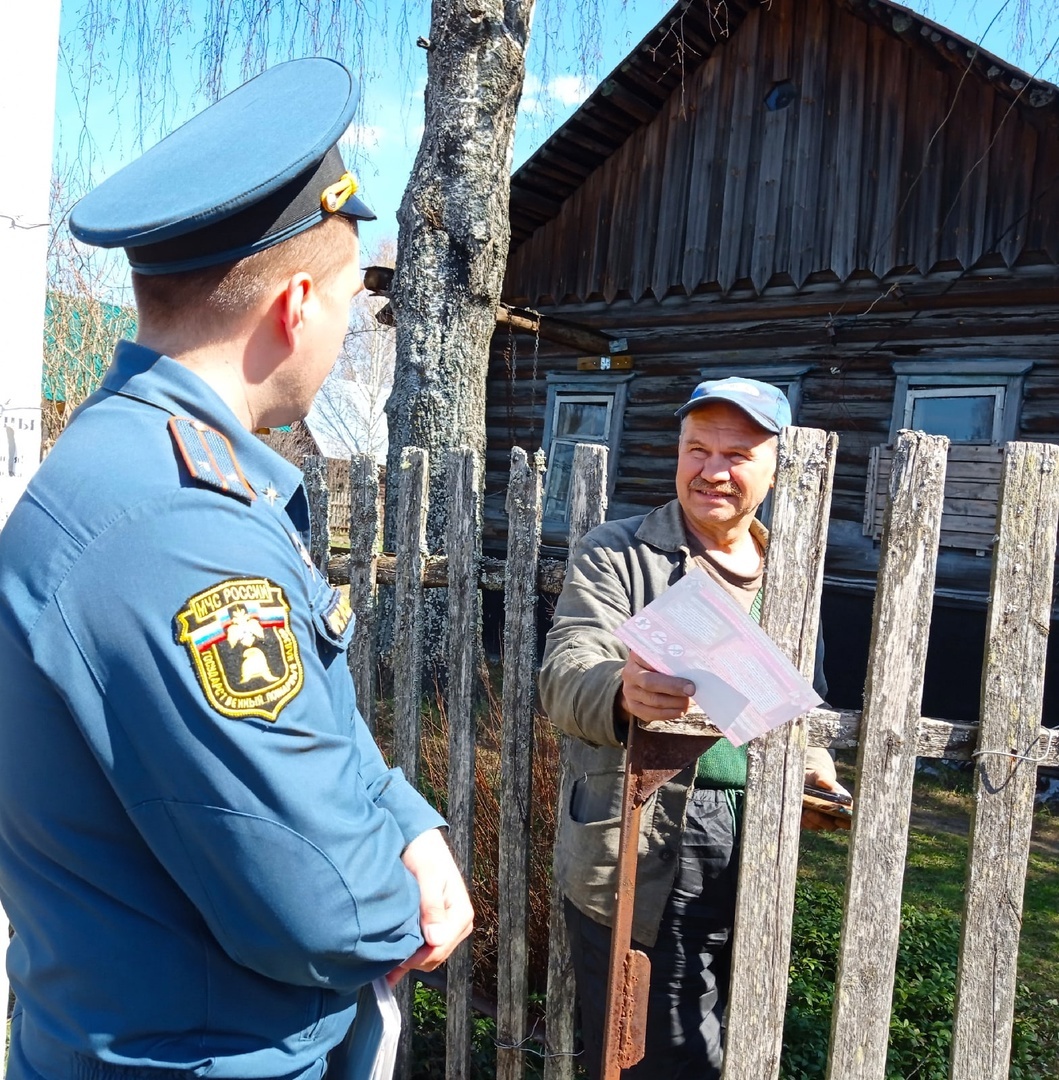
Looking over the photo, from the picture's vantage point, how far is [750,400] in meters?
2.29

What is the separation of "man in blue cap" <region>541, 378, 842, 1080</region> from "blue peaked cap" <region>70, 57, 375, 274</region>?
1083 mm

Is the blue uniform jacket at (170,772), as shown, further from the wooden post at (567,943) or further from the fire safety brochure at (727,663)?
the wooden post at (567,943)

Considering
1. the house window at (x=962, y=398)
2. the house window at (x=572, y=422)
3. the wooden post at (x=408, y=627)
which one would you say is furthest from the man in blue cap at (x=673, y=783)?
the house window at (x=572, y=422)

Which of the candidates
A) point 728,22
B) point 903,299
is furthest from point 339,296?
point 728,22

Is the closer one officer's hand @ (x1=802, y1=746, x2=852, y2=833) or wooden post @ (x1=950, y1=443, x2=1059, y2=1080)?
wooden post @ (x1=950, y1=443, x2=1059, y2=1080)

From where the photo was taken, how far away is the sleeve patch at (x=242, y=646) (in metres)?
1.07

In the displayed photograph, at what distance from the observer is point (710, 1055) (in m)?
2.33

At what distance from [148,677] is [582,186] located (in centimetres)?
1039

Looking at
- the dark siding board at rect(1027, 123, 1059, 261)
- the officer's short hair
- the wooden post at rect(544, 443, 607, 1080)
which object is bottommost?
the wooden post at rect(544, 443, 607, 1080)

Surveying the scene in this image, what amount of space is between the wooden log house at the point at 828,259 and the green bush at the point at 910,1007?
162 inches

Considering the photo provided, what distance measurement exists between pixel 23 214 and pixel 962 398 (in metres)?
8.25

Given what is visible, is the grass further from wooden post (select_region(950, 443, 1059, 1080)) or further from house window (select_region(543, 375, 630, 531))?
house window (select_region(543, 375, 630, 531))

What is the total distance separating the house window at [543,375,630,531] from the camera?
1083cm

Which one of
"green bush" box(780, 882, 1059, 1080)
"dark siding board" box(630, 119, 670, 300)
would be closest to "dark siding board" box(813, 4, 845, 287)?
"dark siding board" box(630, 119, 670, 300)
